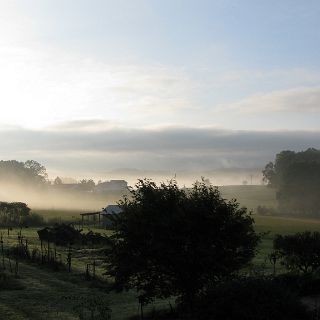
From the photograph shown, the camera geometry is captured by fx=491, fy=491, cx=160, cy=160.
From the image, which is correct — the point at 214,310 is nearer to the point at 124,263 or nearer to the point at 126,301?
the point at 124,263

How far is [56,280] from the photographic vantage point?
134 ft

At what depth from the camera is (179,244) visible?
26109 millimetres

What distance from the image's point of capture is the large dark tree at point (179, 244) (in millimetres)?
25891

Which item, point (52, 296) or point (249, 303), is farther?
point (52, 296)

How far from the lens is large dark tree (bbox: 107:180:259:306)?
25.9 m

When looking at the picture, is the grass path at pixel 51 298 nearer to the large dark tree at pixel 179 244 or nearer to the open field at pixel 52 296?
the open field at pixel 52 296

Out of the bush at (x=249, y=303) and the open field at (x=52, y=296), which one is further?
the open field at (x=52, y=296)

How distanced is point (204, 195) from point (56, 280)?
62.9 feet

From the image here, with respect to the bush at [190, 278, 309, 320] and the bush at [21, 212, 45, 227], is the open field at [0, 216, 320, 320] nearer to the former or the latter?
the bush at [190, 278, 309, 320]

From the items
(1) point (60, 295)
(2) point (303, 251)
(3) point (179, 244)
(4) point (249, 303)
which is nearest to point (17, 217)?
(1) point (60, 295)

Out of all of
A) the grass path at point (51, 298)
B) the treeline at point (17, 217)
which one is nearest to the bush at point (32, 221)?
the treeline at point (17, 217)

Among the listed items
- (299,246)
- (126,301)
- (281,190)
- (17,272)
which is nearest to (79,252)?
(17,272)

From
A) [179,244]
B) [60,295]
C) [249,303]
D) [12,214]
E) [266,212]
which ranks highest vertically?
[179,244]

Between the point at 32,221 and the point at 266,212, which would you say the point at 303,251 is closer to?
the point at 32,221
